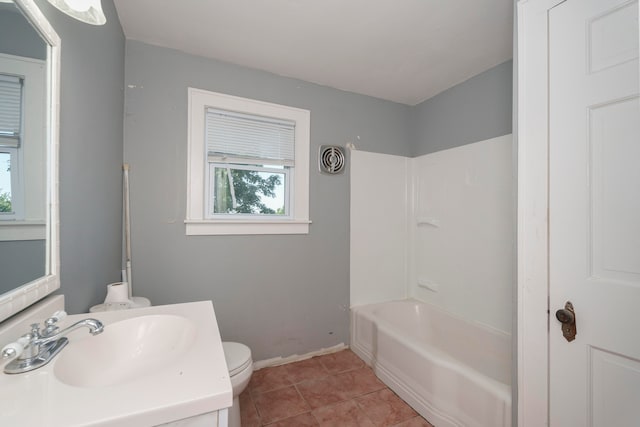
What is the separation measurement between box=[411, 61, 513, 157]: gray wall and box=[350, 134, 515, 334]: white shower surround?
93mm

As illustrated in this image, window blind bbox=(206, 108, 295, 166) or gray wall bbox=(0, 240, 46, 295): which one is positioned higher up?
window blind bbox=(206, 108, 295, 166)

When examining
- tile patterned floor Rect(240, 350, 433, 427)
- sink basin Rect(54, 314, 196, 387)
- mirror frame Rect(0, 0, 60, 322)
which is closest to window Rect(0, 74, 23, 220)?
mirror frame Rect(0, 0, 60, 322)

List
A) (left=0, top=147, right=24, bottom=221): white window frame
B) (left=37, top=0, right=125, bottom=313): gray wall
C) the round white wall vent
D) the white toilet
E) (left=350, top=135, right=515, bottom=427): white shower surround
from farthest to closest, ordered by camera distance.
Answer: the round white wall vent → (left=350, top=135, right=515, bottom=427): white shower surround → the white toilet → (left=37, top=0, right=125, bottom=313): gray wall → (left=0, top=147, right=24, bottom=221): white window frame

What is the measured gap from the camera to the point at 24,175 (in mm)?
771

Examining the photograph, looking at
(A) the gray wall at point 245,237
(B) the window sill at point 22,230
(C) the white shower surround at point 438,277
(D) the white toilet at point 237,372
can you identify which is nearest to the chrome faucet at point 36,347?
(B) the window sill at point 22,230

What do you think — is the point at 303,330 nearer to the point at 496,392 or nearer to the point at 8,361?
the point at 496,392

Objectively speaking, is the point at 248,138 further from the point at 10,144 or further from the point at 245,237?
the point at 10,144

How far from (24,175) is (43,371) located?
532 mm

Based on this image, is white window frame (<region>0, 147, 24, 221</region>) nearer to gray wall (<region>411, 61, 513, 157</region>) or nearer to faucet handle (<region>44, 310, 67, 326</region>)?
faucet handle (<region>44, 310, 67, 326</region>)

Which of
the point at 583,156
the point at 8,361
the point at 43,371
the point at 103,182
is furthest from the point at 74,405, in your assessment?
the point at 583,156

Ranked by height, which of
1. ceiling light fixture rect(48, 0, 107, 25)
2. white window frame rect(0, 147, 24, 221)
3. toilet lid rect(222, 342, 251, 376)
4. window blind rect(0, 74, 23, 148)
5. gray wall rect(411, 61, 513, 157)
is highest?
gray wall rect(411, 61, 513, 157)

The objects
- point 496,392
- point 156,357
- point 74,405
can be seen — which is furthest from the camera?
point 496,392

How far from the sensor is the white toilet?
142 cm

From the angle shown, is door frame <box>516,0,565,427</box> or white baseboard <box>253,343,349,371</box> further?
white baseboard <box>253,343,349,371</box>
